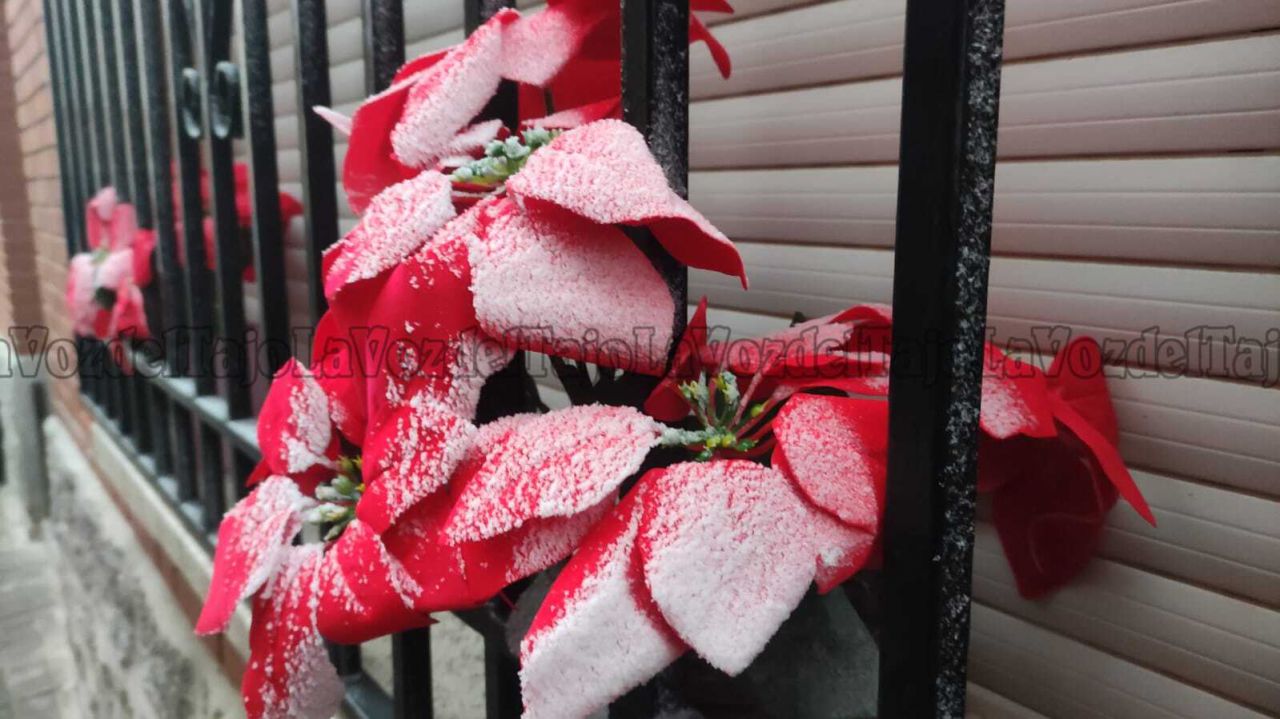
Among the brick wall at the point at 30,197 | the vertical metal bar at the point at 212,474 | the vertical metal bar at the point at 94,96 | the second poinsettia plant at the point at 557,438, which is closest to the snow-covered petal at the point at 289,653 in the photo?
the second poinsettia plant at the point at 557,438

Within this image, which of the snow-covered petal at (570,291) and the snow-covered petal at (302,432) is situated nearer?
the snow-covered petal at (570,291)

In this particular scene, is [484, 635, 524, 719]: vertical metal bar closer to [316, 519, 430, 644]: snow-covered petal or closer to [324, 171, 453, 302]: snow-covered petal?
[316, 519, 430, 644]: snow-covered petal

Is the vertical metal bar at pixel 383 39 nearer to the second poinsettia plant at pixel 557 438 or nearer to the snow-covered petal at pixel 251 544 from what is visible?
the second poinsettia plant at pixel 557 438

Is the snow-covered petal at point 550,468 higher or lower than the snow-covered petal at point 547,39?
lower

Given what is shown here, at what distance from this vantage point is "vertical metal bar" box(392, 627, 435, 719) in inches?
27.4

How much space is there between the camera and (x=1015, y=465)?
51 centimetres

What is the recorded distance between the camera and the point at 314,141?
0.83 meters

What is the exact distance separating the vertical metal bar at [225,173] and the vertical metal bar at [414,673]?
637 millimetres

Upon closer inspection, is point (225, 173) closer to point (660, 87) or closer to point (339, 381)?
point (339, 381)

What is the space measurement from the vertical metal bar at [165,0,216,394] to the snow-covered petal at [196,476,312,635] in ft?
3.03

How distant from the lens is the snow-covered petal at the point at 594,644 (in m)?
0.32

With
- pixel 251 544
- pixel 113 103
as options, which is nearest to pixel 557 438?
pixel 251 544

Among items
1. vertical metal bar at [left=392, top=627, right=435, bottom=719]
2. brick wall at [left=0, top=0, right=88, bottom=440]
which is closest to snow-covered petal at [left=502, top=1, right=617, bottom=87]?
vertical metal bar at [left=392, top=627, right=435, bottom=719]

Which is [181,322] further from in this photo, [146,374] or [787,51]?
[787,51]
